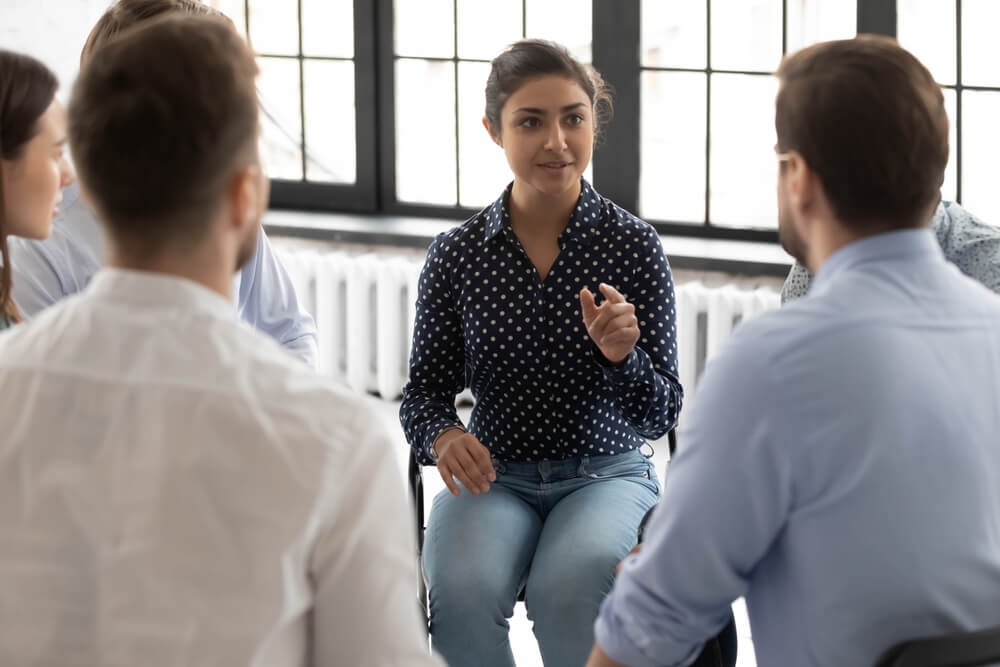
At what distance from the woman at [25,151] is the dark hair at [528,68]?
91cm

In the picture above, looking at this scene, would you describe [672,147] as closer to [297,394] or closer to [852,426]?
[852,426]

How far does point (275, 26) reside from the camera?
16.3 feet

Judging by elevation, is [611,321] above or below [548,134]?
below

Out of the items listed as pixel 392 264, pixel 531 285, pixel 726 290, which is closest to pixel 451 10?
pixel 392 264

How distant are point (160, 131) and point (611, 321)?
1.11m

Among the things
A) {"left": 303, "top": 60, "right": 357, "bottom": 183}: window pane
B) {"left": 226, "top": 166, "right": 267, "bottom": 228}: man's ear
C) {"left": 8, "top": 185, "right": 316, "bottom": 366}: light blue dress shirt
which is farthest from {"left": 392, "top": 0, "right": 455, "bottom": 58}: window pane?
{"left": 226, "top": 166, "right": 267, "bottom": 228}: man's ear

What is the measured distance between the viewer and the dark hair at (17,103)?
72.4 inches

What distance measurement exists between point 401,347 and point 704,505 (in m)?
3.36

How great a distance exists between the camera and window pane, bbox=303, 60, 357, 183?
4.90m

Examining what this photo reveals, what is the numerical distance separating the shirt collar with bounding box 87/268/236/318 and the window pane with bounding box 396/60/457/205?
366 cm

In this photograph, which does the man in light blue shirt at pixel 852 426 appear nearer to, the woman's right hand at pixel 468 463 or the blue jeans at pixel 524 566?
the blue jeans at pixel 524 566

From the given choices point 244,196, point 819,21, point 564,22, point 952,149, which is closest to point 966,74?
point 952,149

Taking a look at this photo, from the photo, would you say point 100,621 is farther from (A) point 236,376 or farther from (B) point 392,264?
(B) point 392,264

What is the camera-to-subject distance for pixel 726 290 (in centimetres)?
406
